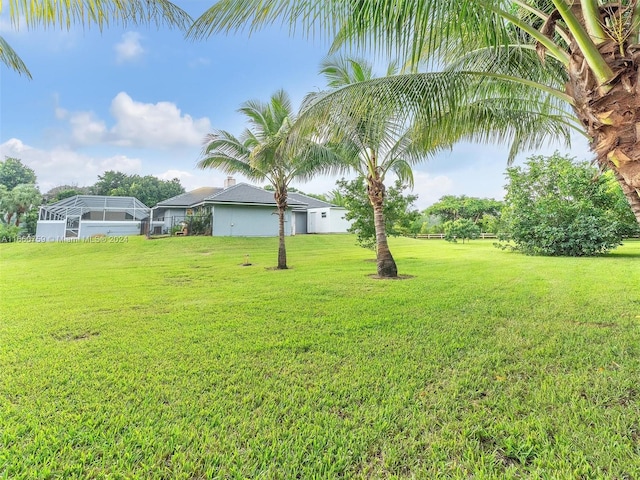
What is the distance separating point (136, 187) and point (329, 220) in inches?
1123

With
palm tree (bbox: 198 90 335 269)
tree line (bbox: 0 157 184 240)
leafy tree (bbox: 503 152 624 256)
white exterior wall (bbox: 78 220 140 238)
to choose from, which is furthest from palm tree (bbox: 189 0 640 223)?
tree line (bbox: 0 157 184 240)

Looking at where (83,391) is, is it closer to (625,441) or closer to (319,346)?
(319,346)

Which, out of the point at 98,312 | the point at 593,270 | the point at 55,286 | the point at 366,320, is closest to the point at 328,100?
the point at 366,320

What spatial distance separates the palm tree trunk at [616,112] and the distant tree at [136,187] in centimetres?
4621

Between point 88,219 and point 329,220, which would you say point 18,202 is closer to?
point 88,219

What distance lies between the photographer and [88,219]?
84.6ft

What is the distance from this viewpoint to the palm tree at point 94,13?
141 inches

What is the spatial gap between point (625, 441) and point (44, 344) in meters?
6.03

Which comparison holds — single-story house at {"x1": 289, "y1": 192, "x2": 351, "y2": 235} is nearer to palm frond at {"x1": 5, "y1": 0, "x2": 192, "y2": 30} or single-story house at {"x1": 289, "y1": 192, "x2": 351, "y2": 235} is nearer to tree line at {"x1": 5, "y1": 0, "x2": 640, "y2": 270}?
tree line at {"x1": 5, "y1": 0, "x2": 640, "y2": 270}

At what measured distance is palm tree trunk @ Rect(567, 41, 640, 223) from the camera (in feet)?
9.29

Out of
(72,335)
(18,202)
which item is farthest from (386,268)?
(18,202)

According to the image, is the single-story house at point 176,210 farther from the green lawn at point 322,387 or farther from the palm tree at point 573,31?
the palm tree at point 573,31

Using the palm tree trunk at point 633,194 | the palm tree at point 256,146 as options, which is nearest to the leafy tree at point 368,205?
the palm tree at point 256,146

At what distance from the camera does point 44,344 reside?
4.02 metres
